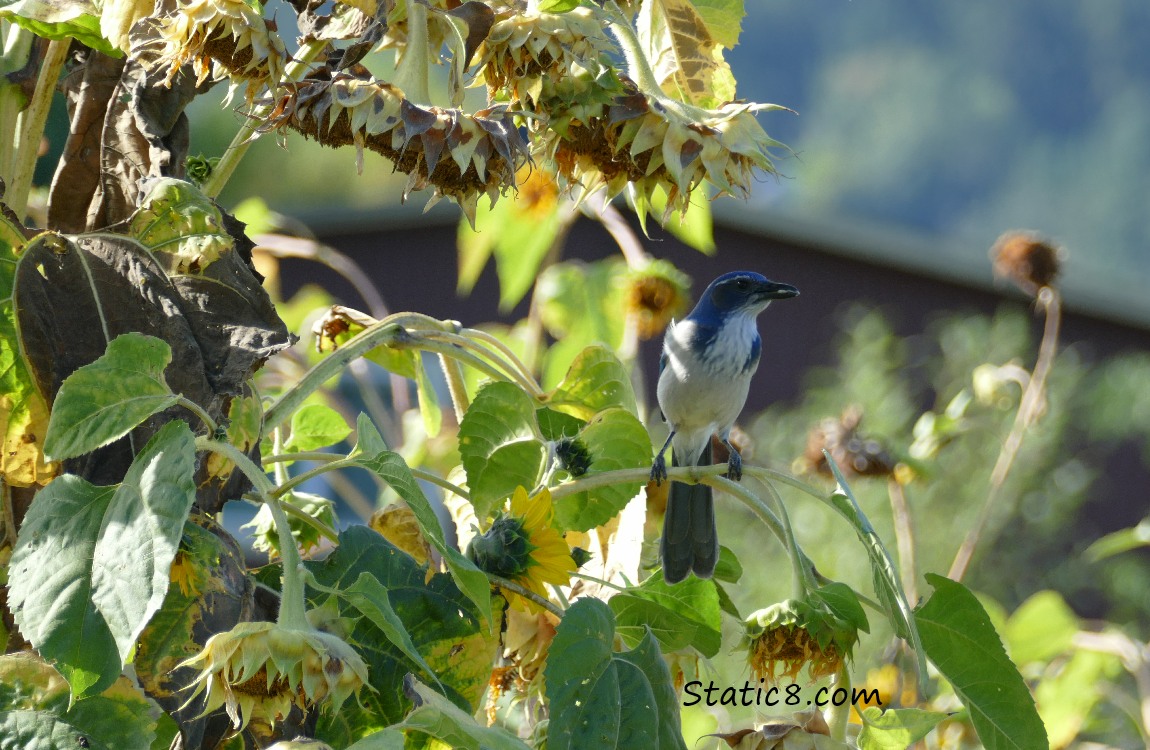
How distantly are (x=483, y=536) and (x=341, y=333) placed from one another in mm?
355

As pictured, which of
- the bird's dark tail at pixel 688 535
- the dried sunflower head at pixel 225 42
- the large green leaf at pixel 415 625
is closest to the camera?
the dried sunflower head at pixel 225 42

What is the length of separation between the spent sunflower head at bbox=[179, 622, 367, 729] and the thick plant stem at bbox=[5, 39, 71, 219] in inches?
18.1

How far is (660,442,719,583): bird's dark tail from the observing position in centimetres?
127

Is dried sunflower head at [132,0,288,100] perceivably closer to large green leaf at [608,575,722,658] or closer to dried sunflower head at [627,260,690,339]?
large green leaf at [608,575,722,658]

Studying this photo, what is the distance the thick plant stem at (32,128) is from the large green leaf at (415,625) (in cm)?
38

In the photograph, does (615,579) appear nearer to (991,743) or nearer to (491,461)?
(491,461)

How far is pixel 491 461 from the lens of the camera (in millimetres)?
1098

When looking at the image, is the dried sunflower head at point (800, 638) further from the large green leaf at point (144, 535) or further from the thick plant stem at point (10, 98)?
the thick plant stem at point (10, 98)

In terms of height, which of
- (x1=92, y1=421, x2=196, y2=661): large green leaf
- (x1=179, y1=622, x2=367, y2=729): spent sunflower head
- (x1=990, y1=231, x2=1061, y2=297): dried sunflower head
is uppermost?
(x1=92, y1=421, x2=196, y2=661): large green leaf

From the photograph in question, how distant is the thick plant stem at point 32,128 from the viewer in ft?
3.18

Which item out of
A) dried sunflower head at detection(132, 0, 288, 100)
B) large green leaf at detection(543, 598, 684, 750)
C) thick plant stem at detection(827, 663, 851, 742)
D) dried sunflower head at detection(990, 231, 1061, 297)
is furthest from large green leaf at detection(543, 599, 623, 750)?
dried sunflower head at detection(990, 231, 1061, 297)

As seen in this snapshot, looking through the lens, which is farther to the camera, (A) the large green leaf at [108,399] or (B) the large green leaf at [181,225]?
(B) the large green leaf at [181,225]

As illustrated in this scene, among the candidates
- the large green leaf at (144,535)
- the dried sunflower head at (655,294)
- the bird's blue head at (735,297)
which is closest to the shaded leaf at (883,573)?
the large green leaf at (144,535)

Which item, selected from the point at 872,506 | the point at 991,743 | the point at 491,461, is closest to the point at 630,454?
the point at 491,461
